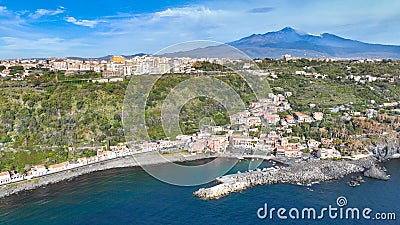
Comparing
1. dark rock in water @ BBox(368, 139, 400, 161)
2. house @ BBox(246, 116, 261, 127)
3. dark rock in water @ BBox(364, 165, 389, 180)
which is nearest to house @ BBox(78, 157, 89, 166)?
house @ BBox(246, 116, 261, 127)

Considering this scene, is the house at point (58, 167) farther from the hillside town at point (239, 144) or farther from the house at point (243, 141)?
the house at point (243, 141)

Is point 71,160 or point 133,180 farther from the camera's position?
point 71,160

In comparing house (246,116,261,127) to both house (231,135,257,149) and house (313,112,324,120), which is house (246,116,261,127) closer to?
house (231,135,257,149)

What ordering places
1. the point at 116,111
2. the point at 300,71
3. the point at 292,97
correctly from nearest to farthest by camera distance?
the point at 116,111 < the point at 292,97 < the point at 300,71

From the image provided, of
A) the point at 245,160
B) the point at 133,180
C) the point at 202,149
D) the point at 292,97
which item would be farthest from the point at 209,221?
the point at 292,97

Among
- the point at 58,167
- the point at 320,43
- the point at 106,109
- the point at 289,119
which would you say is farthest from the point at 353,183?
the point at 320,43

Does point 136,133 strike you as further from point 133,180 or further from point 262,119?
point 262,119

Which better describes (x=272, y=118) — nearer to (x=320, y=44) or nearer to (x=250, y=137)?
(x=250, y=137)
